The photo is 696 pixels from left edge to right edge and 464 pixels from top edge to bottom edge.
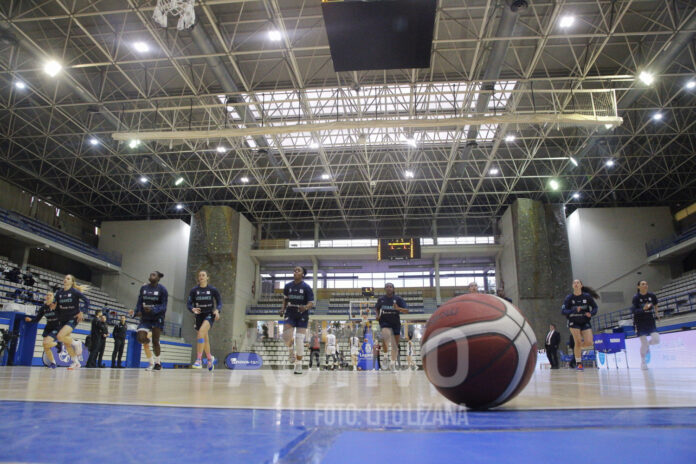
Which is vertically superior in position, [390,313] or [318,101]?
[318,101]

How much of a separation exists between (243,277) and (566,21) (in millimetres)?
23919

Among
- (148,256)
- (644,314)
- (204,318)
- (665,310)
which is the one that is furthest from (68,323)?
(665,310)

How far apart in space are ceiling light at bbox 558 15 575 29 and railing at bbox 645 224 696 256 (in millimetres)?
15976

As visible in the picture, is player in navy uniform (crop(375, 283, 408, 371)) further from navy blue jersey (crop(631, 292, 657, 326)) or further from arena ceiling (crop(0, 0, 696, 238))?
arena ceiling (crop(0, 0, 696, 238))

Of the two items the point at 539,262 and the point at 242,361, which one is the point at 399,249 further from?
the point at 242,361

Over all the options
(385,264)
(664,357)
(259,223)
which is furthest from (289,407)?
(385,264)

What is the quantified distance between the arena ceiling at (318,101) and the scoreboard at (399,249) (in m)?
3.53

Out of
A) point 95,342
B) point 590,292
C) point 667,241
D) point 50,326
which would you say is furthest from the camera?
point 667,241

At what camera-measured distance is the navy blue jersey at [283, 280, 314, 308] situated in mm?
8516

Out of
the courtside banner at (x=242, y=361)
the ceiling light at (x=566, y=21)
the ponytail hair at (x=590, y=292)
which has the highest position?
the ceiling light at (x=566, y=21)

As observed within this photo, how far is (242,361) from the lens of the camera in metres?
25.2

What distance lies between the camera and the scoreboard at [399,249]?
27.3 metres

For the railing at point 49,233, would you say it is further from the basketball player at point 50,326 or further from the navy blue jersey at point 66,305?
the navy blue jersey at point 66,305

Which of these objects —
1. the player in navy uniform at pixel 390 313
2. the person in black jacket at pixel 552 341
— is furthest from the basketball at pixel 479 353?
the person in black jacket at pixel 552 341
